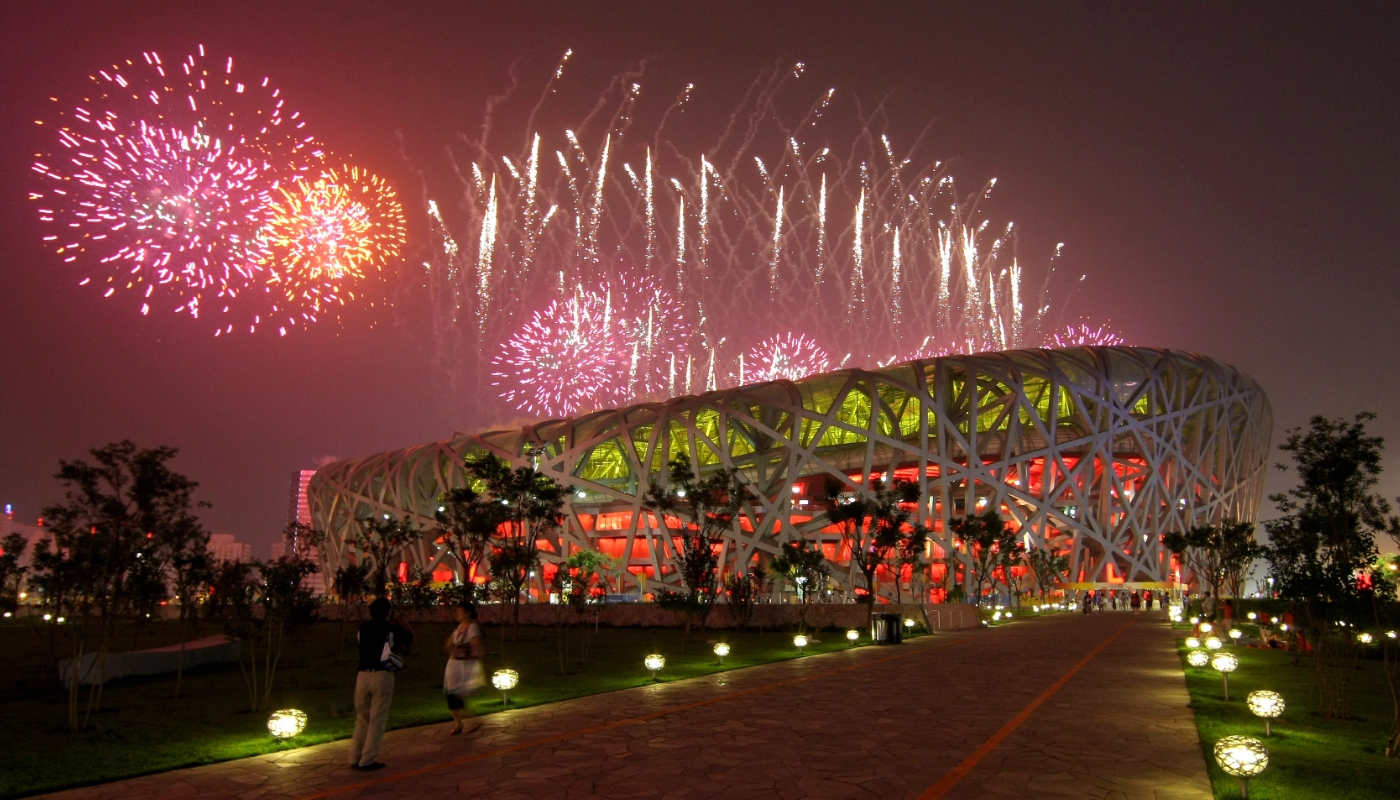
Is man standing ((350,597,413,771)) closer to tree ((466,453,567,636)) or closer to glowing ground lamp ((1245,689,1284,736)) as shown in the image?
glowing ground lamp ((1245,689,1284,736))

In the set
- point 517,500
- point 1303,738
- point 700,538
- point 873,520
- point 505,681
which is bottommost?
point 1303,738

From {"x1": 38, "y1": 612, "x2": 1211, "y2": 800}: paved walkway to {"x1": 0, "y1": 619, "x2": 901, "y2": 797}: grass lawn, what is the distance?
763 mm

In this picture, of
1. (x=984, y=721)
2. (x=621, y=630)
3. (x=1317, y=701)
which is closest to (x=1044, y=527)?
(x=621, y=630)

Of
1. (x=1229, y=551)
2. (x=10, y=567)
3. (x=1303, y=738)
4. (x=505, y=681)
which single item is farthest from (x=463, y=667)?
(x=1229, y=551)

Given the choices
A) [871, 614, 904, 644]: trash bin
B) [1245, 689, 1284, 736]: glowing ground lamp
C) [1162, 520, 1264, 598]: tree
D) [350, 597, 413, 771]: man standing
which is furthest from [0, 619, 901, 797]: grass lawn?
[1162, 520, 1264, 598]: tree

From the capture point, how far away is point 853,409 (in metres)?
64.2

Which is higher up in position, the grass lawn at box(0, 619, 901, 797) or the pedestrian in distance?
the pedestrian in distance

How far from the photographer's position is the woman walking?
10.1 m

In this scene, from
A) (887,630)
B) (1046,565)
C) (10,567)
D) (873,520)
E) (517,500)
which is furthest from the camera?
(1046,565)

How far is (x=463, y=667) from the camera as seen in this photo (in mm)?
10141

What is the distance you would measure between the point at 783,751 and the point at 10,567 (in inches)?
1375

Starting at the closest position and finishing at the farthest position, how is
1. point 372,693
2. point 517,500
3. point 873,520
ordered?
1. point 372,693
2. point 517,500
3. point 873,520

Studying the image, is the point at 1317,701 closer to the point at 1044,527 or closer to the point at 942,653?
the point at 942,653

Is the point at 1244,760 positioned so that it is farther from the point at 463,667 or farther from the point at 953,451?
the point at 953,451
